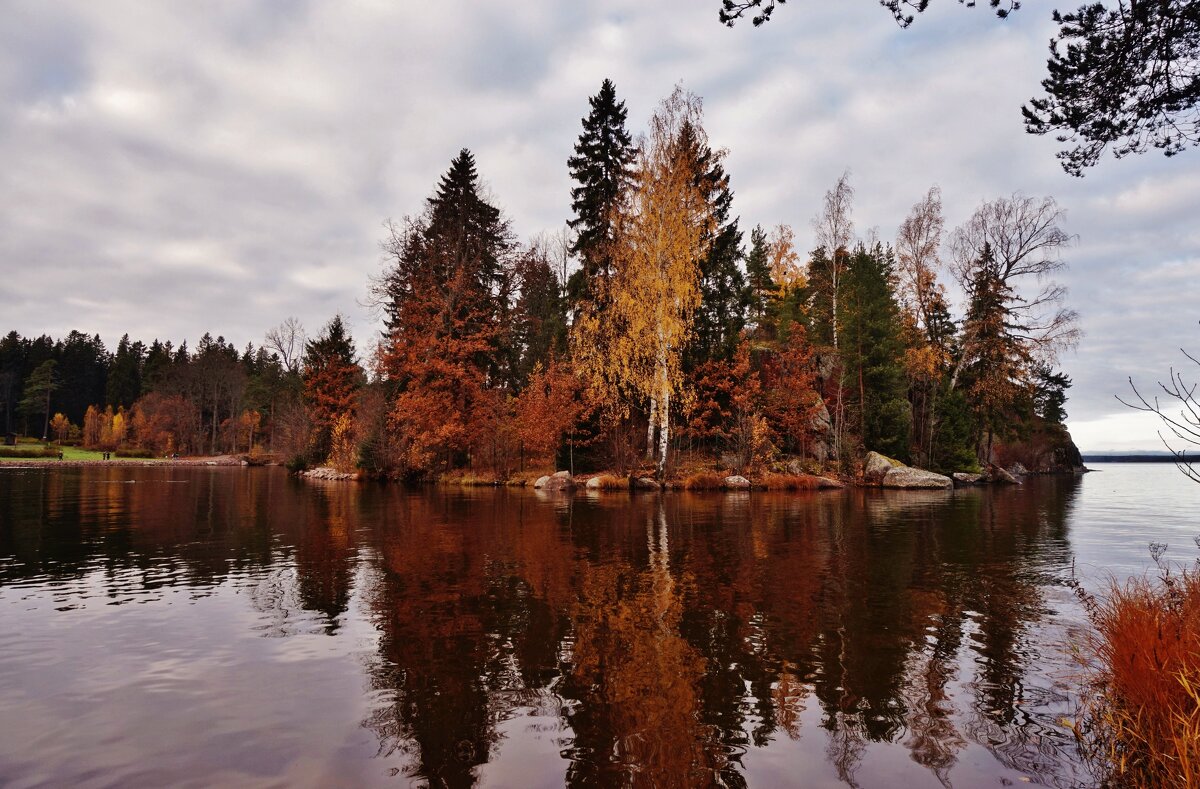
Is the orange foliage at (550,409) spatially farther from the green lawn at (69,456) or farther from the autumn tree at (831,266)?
the green lawn at (69,456)

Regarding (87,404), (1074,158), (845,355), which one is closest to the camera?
(1074,158)

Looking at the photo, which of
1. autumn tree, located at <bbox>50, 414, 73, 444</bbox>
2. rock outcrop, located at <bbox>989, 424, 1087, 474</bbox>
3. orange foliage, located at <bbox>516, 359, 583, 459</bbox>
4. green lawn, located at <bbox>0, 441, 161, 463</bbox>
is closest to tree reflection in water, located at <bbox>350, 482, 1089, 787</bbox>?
orange foliage, located at <bbox>516, 359, 583, 459</bbox>

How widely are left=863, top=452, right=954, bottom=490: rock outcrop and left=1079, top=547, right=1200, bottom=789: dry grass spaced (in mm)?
30752

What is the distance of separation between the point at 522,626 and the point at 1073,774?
535 cm

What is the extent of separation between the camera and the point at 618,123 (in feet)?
122

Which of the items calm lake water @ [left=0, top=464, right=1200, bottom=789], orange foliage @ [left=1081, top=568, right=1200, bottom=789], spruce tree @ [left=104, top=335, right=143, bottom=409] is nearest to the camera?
orange foliage @ [left=1081, top=568, right=1200, bottom=789]

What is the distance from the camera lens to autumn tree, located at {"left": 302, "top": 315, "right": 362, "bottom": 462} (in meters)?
50.1

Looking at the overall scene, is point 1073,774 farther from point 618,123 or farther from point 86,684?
point 618,123

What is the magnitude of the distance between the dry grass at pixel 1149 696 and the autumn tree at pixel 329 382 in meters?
49.5

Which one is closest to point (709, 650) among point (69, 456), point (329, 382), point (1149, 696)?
point (1149, 696)

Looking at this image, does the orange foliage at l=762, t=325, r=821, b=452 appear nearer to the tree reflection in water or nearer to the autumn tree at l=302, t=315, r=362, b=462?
the tree reflection in water

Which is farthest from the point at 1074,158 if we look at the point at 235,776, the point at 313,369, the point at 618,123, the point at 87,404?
the point at 87,404

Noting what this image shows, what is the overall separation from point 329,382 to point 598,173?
3049 cm

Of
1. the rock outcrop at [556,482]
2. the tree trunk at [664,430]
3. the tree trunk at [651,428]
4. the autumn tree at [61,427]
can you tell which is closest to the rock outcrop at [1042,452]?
the tree trunk at [651,428]
